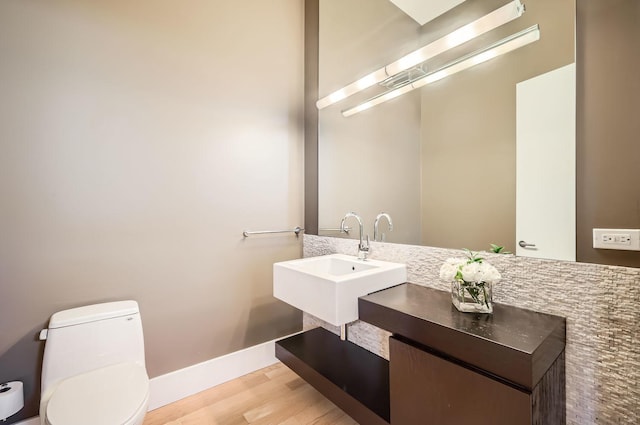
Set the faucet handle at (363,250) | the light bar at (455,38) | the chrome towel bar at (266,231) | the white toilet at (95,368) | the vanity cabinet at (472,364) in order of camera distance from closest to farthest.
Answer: the vanity cabinet at (472,364) < the white toilet at (95,368) < the light bar at (455,38) < the faucet handle at (363,250) < the chrome towel bar at (266,231)

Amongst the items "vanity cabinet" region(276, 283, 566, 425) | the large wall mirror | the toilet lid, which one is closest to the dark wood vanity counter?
"vanity cabinet" region(276, 283, 566, 425)

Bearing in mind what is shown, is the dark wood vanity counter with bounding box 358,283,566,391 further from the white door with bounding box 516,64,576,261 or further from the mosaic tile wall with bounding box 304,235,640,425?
the white door with bounding box 516,64,576,261

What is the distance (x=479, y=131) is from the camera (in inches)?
65.1

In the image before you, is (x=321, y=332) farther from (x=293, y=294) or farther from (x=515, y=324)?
(x=515, y=324)

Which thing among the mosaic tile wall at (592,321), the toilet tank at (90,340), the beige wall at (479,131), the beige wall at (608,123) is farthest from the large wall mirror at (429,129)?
the toilet tank at (90,340)

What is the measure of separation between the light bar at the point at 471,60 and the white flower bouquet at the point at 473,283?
1.12 metres

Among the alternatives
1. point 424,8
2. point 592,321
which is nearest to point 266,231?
point 592,321

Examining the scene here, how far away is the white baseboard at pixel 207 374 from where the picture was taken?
1666 mm

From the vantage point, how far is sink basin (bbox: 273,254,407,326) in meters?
1.30

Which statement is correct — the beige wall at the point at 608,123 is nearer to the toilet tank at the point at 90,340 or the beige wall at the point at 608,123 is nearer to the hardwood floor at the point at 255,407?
the hardwood floor at the point at 255,407

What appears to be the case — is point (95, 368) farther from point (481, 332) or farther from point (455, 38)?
point (455, 38)

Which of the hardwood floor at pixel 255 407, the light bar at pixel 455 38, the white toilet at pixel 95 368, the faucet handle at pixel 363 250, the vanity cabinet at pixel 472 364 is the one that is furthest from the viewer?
the faucet handle at pixel 363 250

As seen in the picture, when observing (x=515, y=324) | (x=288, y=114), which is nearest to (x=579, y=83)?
(x=515, y=324)

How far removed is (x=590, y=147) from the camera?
1.03 meters
